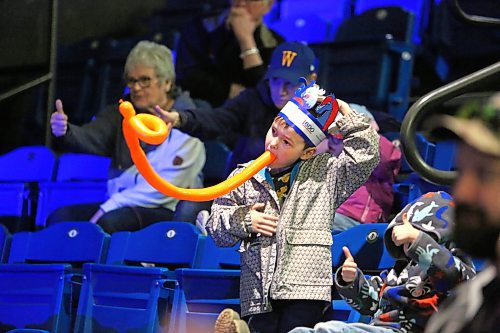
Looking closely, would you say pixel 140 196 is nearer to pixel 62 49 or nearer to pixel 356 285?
pixel 356 285

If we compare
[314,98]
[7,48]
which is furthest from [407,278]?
[7,48]

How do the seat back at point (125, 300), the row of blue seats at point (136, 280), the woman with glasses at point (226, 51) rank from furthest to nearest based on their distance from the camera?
the woman with glasses at point (226, 51) < the seat back at point (125, 300) < the row of blue seats at point (136, 280)

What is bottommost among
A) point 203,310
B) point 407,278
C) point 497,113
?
point 203,310

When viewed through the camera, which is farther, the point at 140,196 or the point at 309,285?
the point at 140,196

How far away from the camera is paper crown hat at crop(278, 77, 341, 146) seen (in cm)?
341

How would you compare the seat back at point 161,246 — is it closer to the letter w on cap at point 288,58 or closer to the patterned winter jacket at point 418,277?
the letter w on cap at point 288,58

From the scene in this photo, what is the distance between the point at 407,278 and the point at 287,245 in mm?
429

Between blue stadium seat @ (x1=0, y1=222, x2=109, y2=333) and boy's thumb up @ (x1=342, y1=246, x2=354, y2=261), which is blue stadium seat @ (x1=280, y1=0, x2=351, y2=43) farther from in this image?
boy's thumb up @ (x1=342, y1=246, x2=354, y2=261)

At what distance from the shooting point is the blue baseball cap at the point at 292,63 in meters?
4.31

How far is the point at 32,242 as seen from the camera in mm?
4680

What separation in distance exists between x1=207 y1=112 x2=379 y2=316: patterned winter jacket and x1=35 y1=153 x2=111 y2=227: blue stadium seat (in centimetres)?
193

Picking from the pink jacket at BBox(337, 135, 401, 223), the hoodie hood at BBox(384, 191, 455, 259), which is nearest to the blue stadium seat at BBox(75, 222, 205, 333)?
the pink jacket at BBox(337, 135, 401, 223)

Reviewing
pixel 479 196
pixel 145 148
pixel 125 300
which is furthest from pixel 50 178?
pixel 479 196

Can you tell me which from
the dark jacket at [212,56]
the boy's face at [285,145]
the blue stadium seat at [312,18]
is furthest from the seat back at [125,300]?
the blue stadium seat at [312,18]
